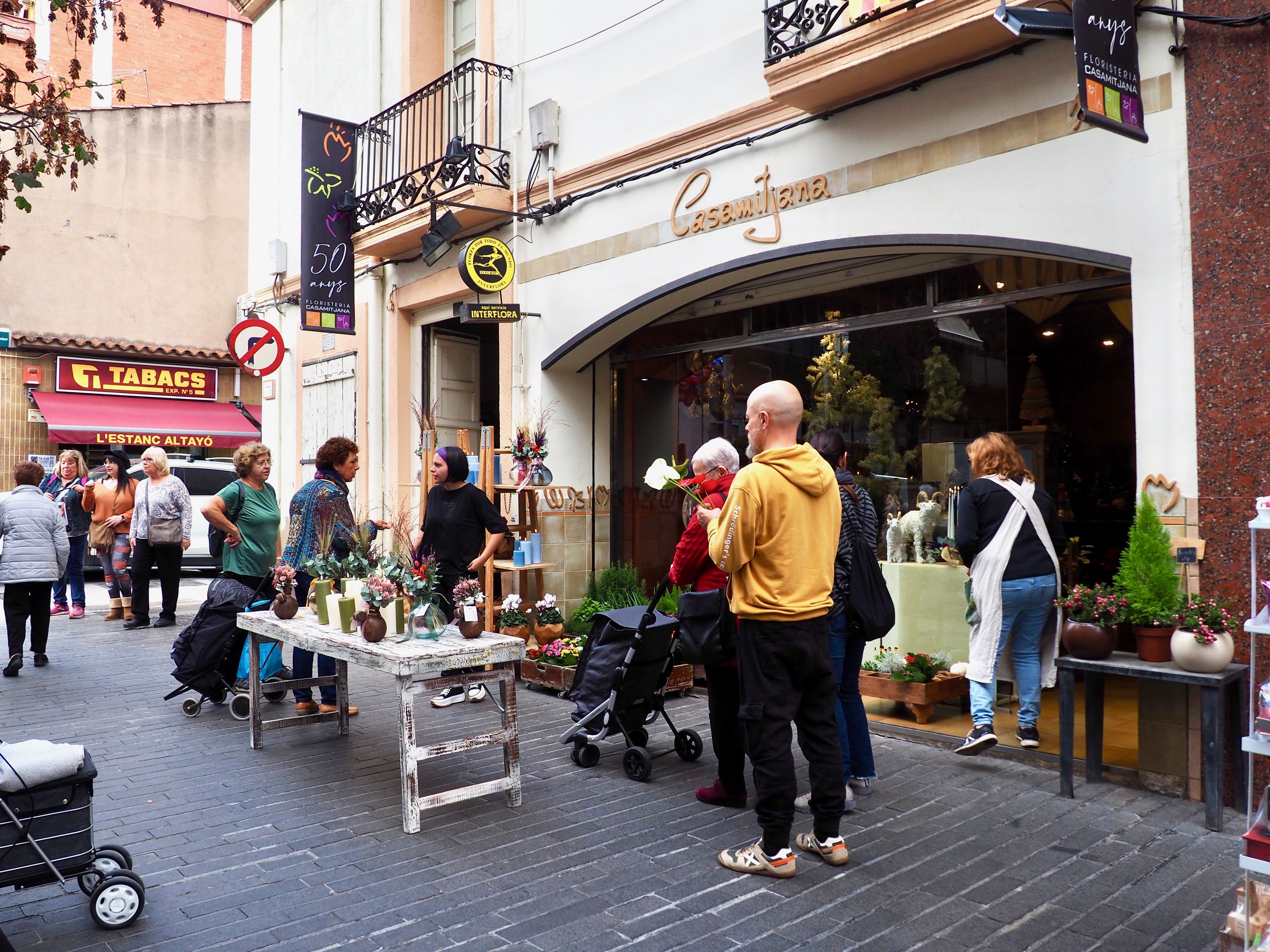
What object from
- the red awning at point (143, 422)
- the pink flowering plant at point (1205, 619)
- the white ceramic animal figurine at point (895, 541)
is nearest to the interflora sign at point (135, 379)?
the red awning at point (143, 422)

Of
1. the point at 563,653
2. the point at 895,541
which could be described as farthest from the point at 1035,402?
the point at 563,653

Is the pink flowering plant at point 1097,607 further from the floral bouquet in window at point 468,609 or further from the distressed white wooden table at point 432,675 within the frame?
the floral bouquet in window at point 468,609

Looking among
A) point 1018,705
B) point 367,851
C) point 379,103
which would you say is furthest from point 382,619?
point 379,103

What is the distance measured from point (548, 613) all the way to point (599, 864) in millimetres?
4138

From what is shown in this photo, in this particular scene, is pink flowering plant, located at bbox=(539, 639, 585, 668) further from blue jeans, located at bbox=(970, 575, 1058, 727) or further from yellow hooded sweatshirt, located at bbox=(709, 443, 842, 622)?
yellow hooded sweatshirt, located at bbox=(709, 443, 842, 622)

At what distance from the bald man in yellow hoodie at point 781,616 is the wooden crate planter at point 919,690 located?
238cm

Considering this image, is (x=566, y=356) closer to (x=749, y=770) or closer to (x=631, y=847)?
(x=749, y=770)

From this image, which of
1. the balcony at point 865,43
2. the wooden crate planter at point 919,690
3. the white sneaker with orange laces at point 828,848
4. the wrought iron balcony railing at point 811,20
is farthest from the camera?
the wooden crate planter at point 919,690

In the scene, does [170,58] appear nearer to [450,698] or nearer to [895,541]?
[450,698]

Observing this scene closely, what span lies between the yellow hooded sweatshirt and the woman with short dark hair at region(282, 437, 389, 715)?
309 centimetres

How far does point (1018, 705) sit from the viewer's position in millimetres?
6613

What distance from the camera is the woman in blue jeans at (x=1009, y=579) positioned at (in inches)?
221

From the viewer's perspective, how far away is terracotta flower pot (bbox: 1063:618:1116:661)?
4.96 meters

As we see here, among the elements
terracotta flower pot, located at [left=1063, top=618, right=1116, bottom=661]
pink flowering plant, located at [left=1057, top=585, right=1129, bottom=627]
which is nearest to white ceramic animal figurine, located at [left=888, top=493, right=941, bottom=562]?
pink flowering plant, located at [left=1057, top=585, right=1129, bottom=627]
